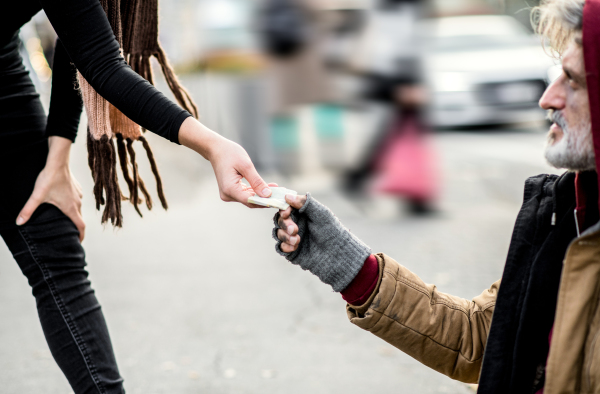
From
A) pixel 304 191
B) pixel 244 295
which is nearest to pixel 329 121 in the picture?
pixel 304 191

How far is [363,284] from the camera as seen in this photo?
1.68 m

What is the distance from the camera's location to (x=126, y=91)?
5.23ft

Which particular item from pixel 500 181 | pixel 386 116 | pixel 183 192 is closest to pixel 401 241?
pixel 386 116

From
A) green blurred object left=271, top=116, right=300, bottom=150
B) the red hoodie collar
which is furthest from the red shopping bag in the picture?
the red hoodie collar

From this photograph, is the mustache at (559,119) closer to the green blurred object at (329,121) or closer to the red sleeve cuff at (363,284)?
the red sleeve cuff at (363,284)

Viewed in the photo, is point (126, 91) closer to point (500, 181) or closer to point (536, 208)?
point (536, 208)

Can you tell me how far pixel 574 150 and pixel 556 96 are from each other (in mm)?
129

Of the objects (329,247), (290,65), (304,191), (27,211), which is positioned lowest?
(27,211)

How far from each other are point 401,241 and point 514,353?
3.49 metres

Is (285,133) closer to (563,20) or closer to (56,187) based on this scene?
(56,187)

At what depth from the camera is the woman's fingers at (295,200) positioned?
1.65m

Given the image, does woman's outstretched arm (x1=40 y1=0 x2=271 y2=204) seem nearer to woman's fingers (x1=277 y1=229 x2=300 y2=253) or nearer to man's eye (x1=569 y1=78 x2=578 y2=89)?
woman's fingers (x1=277 y1=229 x2=300 y2=253)

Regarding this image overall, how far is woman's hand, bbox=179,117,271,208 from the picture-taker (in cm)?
158

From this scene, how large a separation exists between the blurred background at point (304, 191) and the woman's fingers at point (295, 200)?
83 cm
